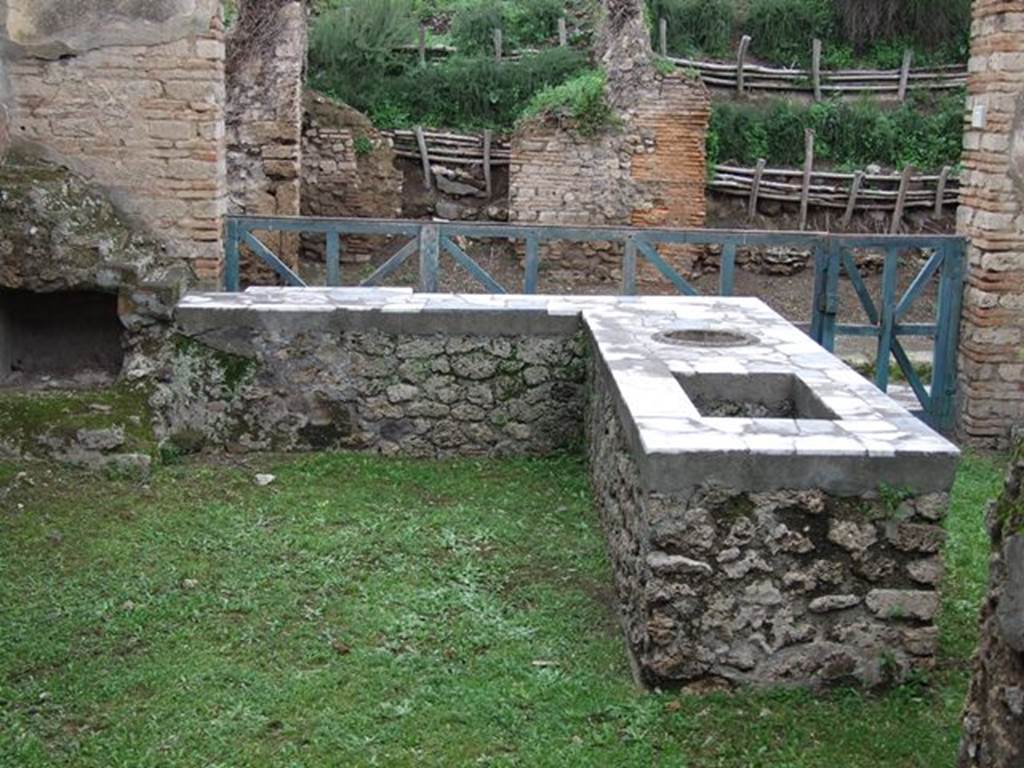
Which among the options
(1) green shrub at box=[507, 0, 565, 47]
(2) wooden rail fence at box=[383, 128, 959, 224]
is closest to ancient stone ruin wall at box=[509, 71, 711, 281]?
(2) wooden rail fence at box=[383, 128, 959, 224]

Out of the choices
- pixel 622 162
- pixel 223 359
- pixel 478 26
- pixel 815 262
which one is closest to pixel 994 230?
pixel 815 262

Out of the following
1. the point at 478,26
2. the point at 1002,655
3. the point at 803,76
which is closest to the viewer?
the point at 1002,655

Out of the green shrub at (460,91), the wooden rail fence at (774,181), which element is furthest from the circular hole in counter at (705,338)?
the green shrub at (460,91)

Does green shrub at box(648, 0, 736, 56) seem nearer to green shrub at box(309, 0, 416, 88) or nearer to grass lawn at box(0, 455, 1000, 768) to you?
green shrub at box(309, 0, 416, 88)

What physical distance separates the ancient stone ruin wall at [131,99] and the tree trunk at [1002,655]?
587 centimetres

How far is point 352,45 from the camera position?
711 inches

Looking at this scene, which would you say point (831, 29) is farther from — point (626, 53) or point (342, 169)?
point (342, 169)

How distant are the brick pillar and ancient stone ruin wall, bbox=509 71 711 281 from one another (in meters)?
7.16

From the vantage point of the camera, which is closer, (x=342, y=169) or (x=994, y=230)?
(x=994, y=230)

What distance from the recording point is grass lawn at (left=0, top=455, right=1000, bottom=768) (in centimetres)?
407

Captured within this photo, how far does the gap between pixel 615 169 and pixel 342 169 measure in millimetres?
3465

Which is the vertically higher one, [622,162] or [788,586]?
[622,162]

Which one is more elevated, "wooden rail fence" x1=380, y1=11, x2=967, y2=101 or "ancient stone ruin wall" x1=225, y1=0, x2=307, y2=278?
"wooden rail fence" x1=380, y1=11, x2=967, y2=101

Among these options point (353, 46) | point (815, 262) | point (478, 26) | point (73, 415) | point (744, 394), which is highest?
point (478, 26)
